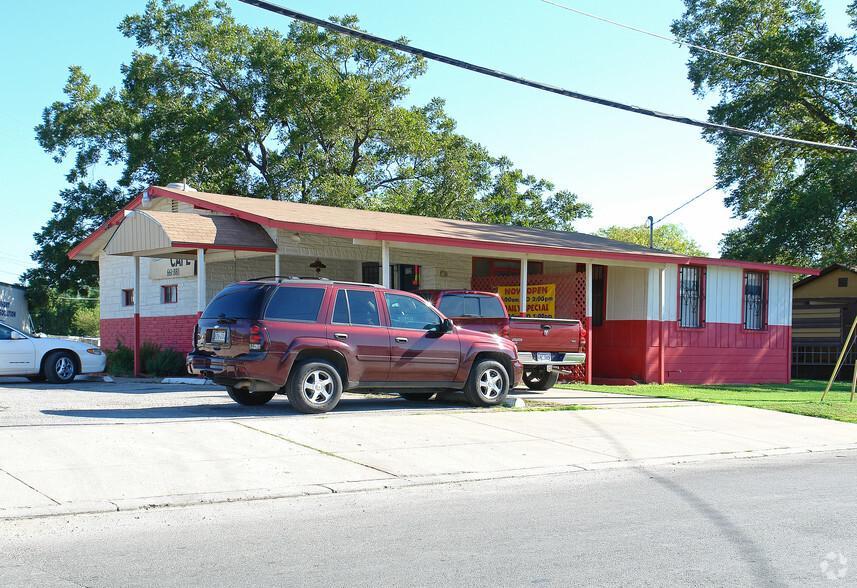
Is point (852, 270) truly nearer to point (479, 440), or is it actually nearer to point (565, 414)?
point (565, 414)

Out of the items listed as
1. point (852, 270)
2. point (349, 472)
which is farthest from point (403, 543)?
point (852, 270)

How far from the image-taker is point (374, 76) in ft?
134

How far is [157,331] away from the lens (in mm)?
22484

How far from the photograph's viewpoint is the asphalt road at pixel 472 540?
5.02m

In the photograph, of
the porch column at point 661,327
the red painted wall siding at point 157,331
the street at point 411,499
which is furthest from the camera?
the red painted wall siding at point 157,331

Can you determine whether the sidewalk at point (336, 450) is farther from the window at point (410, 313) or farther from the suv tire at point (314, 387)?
the window at point (410, 313)

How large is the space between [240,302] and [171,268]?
11.2 metres

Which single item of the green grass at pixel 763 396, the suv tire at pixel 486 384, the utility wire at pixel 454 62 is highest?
the utility wire at pixel 454 62

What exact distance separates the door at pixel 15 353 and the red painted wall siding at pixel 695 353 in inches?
535

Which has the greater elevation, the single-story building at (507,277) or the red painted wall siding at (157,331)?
the single-story building at (507,277)

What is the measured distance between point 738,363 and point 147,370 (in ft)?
51.1

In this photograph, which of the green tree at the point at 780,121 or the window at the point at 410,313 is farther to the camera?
the green tree at the point at 780,121

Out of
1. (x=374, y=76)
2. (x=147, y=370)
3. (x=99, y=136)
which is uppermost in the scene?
(x=374, y=76)

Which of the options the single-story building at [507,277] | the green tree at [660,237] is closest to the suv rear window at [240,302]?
the single-story building at [507,277]
